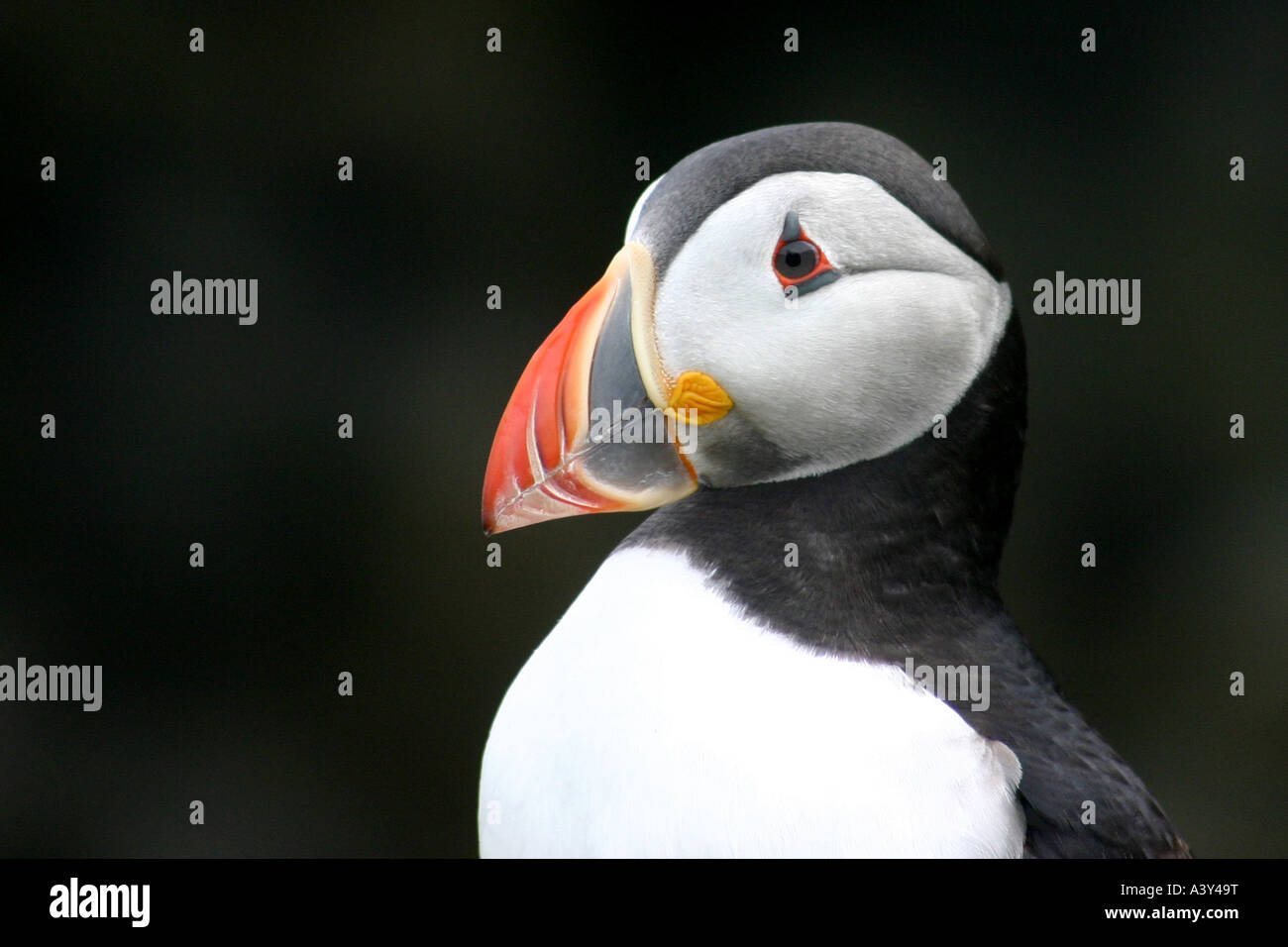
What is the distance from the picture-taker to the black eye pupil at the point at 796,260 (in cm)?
200

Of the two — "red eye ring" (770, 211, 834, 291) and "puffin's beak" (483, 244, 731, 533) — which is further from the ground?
"red eye ring" (770, 211, 834, 291)

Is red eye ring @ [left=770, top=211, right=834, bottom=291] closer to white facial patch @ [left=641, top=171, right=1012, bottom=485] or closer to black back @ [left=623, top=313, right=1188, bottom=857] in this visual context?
white facial patch @ [left=641, top=171, right=1012, bottom=485]

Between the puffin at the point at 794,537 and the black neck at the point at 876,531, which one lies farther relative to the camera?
the black neck at the point at 876,531

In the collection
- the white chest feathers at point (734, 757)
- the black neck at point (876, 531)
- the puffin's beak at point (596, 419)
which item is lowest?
the white chest feathers at point (734, 757)

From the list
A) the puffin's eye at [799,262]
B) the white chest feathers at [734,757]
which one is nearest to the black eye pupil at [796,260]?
the puffin's eye at [799,262]

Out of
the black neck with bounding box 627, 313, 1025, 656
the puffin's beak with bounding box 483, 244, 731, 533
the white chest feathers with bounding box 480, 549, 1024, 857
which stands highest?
the puffin's beak with bounding box 483, 244, 731, 533

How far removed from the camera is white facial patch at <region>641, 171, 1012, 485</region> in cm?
201

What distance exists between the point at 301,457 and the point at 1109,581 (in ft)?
8.05

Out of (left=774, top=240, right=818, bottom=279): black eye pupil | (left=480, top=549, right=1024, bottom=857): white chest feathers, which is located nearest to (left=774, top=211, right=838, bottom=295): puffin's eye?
(left=774, top=240, right=818, bottom=279): black eye pupil

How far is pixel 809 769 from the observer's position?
1909 mm

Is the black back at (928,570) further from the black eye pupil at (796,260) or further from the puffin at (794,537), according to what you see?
the black eye pupil at (796,260)

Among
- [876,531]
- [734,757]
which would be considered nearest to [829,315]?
Result: [876,531]

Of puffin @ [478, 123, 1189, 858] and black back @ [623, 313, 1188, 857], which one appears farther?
black back @ [623, 313, 1188, 857]

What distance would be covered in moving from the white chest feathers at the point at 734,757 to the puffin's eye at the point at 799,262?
1.53 ft
